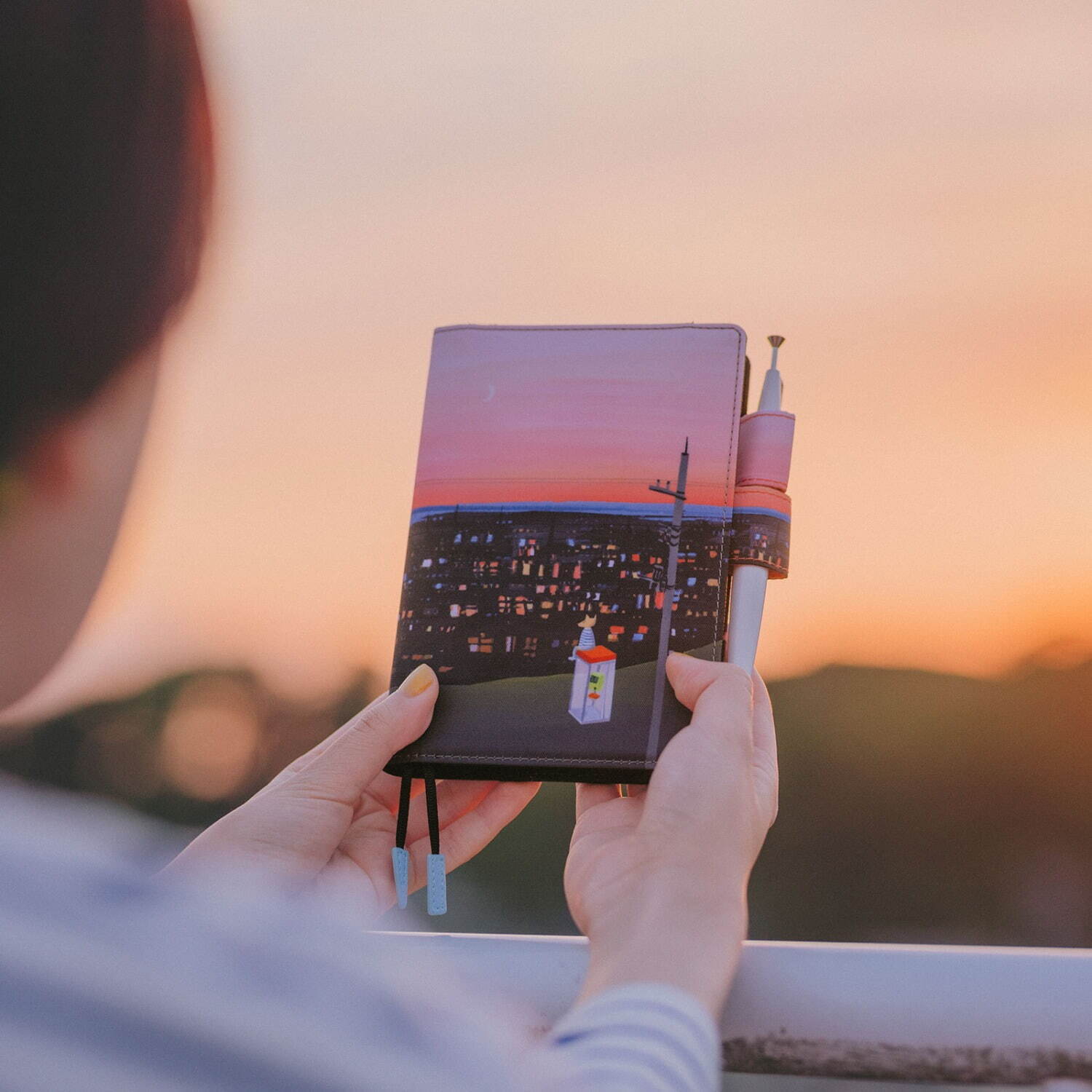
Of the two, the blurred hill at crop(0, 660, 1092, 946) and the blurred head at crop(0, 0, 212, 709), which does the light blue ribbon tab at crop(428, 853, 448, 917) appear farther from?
the blurred hill at crop(0, 660, 1092, 946)

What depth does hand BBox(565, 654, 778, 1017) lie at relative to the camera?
50 cm

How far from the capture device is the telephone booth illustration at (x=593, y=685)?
83 cm

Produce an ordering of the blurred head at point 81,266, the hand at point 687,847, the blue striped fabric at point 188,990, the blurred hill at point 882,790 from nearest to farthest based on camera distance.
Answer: the blue striped fabric at point 188,990 → the hand at point 687,847 → the blurred head at point 81,266 → the blurred hill at point 882,790

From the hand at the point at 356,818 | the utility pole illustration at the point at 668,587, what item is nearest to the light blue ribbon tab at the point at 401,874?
the hand at the point at 356,818

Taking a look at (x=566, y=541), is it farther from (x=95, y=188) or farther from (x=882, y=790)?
(x=882, y=790)

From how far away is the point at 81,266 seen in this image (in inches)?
25.9

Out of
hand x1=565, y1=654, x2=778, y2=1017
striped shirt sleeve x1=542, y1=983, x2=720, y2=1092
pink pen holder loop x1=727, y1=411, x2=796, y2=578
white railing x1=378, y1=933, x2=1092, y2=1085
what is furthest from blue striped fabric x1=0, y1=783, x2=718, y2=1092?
pink pen holder loop x1=727, y1=411, x2=796, y2=578

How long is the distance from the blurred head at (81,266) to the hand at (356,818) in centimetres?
22

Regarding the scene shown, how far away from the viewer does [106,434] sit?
0.63 meters

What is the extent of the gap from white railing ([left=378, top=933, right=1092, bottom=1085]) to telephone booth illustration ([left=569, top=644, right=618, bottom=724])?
0.87 ft

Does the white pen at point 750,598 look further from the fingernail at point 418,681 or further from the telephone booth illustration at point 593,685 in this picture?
the fingernail at point 418,681

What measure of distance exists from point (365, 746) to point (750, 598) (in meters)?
0.36

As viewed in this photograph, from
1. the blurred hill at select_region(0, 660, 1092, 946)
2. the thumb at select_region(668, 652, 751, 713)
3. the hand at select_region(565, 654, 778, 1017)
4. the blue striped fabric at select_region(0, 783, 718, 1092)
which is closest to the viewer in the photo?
the blue striped fabric at select_region(0, 783, 718, 1092)

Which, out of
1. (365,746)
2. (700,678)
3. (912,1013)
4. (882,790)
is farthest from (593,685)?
(882,790)
